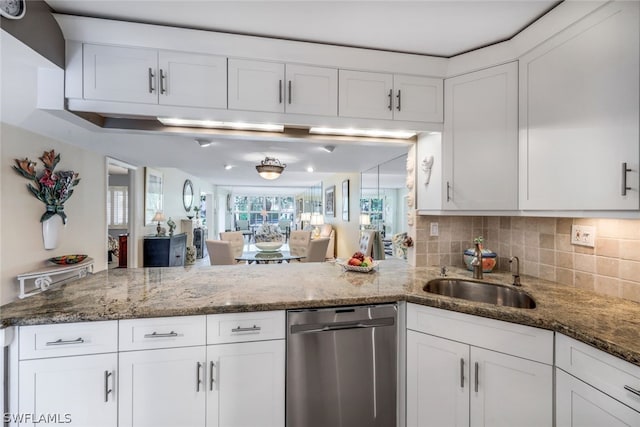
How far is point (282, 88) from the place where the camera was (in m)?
1.64

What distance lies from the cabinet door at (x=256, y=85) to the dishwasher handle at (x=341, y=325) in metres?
1.21

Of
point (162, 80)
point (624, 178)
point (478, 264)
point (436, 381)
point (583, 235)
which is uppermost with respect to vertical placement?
point (162, 80)

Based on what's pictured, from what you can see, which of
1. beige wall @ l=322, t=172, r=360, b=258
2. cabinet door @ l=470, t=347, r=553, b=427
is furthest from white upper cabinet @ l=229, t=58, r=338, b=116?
beige wall @ l=322, t=172, r=360, b=258

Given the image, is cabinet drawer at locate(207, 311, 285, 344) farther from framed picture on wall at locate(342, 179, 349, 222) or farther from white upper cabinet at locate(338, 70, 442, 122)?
framed picture on wall at locate(342, 179, 349, 222)

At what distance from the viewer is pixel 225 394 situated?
1.36m

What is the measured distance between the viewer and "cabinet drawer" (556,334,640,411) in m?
0.92

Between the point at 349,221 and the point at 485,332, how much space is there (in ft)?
15.6

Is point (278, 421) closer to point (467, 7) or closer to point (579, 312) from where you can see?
point (579, 312)

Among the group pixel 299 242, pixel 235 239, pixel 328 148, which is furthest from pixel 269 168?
pixel 299 242

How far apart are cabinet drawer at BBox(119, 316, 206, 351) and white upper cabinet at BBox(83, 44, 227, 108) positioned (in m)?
1.13

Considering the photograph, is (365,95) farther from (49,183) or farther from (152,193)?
(152,193)

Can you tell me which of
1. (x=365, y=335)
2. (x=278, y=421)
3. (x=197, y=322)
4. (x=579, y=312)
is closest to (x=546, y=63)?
(x=579, y=312)

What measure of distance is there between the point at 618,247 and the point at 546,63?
100 centimetres

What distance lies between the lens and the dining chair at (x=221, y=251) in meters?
3.57
